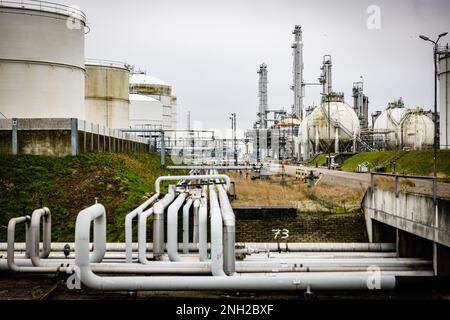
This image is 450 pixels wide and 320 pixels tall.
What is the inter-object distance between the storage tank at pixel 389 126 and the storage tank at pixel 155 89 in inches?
1049

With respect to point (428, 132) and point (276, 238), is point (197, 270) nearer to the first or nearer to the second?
point (276, 238)

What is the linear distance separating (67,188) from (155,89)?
128ft

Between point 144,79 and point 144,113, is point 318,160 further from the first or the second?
point 144,79

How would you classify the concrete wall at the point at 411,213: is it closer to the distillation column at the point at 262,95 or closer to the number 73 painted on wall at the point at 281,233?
the number 73 painted on wall at the point at 281,233

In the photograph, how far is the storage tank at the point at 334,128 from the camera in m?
52.6

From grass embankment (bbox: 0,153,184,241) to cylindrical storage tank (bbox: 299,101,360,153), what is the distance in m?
36.8

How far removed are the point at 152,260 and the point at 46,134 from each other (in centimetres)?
951

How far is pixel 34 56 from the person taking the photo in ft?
71.6

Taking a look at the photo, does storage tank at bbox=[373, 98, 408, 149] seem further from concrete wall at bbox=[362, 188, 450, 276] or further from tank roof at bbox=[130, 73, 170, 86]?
concrete wall at bbox=[362, 188, 450, 276]

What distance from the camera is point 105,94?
34406 millimetres

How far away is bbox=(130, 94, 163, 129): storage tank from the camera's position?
46969 mm

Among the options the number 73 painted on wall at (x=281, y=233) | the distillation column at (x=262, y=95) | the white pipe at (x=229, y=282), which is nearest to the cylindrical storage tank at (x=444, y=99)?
the number 73 painted on wall at (x=281, y=233)

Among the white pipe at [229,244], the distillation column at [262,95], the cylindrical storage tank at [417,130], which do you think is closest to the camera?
the white pipe at [229,244]

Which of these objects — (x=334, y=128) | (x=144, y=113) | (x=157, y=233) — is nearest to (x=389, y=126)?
(x=334, y=128)
